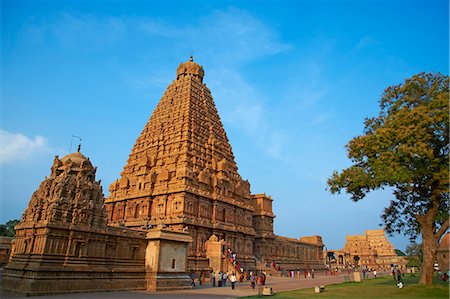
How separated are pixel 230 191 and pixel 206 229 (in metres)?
8.55

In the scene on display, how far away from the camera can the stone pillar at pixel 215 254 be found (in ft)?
126

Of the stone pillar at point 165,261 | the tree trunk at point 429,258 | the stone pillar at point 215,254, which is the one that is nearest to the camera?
the tree trunk at point 429,258

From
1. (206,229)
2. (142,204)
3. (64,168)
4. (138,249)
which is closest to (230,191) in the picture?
(206,229)

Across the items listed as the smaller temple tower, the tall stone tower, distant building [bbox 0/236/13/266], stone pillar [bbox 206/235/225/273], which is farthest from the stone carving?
the smaller temple tower

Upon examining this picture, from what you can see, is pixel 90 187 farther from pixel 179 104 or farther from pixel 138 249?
pixel 179 104

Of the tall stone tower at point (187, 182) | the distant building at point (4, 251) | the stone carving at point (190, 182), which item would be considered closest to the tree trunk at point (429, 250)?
the tall stone tower at point (187, 182)

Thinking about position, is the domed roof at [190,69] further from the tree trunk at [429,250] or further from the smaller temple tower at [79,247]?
the tree trunk at [429,250]

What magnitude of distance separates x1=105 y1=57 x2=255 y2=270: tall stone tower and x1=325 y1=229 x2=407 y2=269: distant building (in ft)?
178

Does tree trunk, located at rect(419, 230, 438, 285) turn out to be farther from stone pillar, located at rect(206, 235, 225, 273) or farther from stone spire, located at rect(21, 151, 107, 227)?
stone spire, located at rect(21, 151, 107, 227)

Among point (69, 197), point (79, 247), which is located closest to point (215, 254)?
point (79, 247)

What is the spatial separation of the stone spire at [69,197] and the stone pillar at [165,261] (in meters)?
4.56

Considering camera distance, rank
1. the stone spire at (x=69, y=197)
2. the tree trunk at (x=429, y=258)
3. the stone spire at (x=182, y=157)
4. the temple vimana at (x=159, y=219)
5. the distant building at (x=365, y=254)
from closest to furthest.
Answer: the temple vimana at (x=159, y=219) < the stone spire at (x=69, y=197) < the tree trunk at (x=429, y=258) < the stone spire at (x=182, y=157) < the distant building at (x=365, y=254)

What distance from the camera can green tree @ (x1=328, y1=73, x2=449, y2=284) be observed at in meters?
22.0

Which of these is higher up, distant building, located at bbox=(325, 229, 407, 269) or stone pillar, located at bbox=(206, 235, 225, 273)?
distant building, located at bbox=(325, 229, 407, 269)
